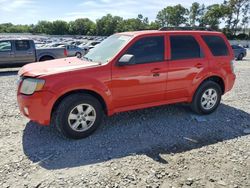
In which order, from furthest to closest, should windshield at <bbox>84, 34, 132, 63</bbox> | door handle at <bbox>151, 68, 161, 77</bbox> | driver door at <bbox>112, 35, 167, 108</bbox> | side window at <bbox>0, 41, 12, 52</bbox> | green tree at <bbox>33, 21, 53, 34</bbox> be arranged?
green tree at <bbox>33, 21, 53, 34</bbox> → side window at <bbox>0, 41, 12, 52</bbox> → door handle at <bbox>151, 68, 161, 77</bbox> → windshield at <bbox>84, 34, 132, 63</bbox> → driver door at <bbox>112, 35, 167, 108</bbox>

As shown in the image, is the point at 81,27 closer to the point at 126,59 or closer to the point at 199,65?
the point at 199,65

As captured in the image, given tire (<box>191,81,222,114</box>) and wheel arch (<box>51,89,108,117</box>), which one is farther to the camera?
tire (<box>191,81,222,114</box>)

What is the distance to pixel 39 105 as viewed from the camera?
4066mm

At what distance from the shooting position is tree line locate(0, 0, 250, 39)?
72238 millimetres

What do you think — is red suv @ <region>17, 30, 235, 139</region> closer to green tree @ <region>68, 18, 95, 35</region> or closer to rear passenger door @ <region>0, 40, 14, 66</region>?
rear passenger door @ <region>0, 40, 14, 66</region>

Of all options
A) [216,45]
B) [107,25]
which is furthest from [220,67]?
[107,25]

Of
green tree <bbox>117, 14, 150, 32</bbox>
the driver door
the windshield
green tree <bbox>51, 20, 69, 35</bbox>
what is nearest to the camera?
the driver door

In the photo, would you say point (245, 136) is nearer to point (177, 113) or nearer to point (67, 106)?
point (177, 113)

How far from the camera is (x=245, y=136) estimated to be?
15.5 ft

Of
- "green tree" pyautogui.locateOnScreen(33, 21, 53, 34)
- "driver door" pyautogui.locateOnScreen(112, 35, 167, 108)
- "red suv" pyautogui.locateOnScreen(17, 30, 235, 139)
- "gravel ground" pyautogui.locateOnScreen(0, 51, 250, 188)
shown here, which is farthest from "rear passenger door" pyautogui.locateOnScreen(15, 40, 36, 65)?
"green tree" pyautogui.locateOnScreen(33, 21, 53, 34)

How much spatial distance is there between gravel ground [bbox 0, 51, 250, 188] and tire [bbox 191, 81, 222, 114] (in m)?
0.17

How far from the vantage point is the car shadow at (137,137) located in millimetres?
3926

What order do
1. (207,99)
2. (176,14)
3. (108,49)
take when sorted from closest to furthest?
1. (108,49)
2. (207,99)
3. (176,14)

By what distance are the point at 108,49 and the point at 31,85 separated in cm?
165
